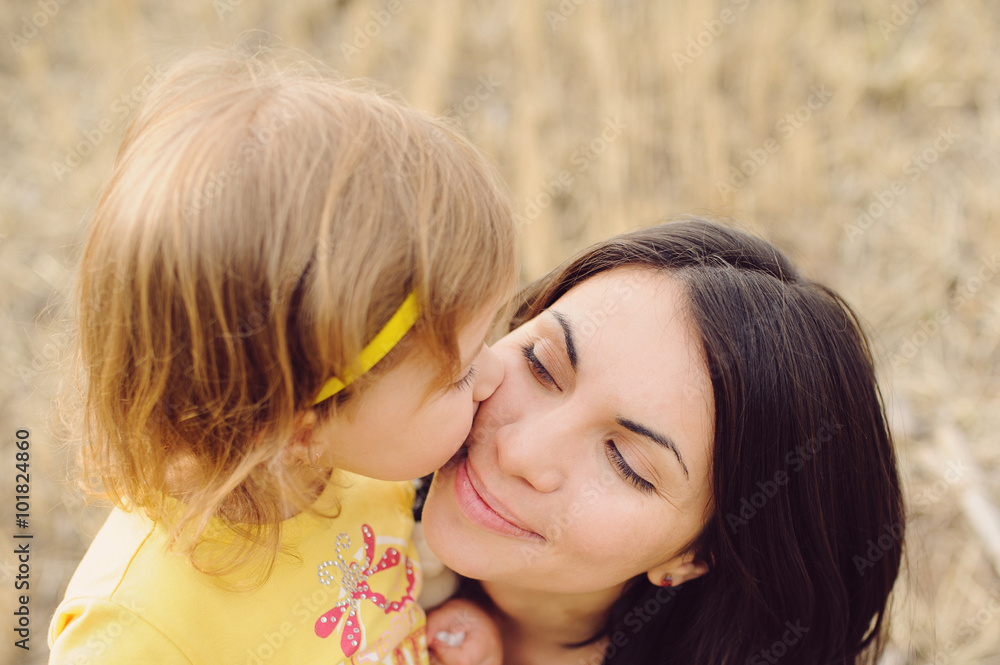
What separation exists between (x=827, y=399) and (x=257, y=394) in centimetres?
126

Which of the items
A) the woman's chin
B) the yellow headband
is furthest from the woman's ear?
the yellow headband

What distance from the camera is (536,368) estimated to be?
1698 mm

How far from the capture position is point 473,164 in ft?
4.60

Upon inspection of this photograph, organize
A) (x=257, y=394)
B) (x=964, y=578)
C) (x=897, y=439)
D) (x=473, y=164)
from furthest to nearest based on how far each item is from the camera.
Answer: (x=897, y=439)
(x=964, y=578)
(x=473, y=164)
(x=257, y=394)

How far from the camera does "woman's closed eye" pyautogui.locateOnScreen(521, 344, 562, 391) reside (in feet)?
5.50

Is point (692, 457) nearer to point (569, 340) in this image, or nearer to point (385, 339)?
point (569, 340)

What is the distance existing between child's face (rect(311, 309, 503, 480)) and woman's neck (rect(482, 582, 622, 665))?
2.33ft

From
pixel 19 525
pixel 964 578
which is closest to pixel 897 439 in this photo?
pixel 964 578

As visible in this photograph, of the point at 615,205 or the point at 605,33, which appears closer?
the point at 615,205

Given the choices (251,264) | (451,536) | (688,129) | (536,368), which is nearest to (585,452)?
(536,368)

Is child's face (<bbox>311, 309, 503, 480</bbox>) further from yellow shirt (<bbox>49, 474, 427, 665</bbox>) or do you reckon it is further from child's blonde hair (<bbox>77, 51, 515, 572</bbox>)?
yellow shirt (<bbox>49, 474, 427, 665</bbox>)

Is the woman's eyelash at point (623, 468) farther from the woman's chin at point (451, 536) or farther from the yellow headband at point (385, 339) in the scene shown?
the yellow headband at point (385, 339)

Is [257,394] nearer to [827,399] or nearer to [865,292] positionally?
[827,399]

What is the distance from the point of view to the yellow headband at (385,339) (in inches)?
49.8
